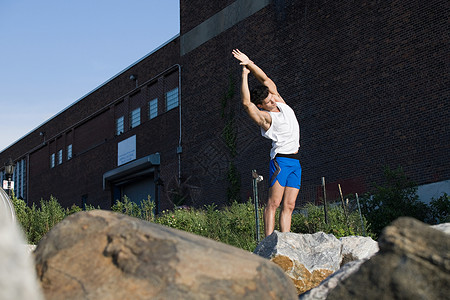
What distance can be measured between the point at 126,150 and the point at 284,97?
11025 millimetres

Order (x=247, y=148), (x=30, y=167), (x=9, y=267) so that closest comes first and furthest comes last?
(x=9, y=267), (x=247, y=148), (x=30, y=167)

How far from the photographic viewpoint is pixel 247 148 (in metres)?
21.3

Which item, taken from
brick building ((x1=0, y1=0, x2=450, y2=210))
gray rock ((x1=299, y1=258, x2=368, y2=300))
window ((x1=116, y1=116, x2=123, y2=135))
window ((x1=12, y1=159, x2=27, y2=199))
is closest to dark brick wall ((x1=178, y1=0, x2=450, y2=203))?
brick building ((x1=0, y1=0, x2=450, y2=210))

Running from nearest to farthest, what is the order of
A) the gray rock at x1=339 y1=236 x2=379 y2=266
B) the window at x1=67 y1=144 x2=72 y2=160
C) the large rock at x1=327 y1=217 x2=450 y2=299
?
1. the large rock at x1=327 y1=217 x2=450 y2=299
2. the gray rock at x1=339 y1=236 x2=379 y2=266
3. the window at x1=67 y1=144 x2=72 y2=160

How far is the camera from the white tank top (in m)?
6.28

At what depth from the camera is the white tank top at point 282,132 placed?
20.6 feet

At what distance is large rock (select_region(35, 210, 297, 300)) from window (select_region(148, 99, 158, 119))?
80.2 ft

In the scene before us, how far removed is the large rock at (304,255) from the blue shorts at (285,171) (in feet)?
2.24

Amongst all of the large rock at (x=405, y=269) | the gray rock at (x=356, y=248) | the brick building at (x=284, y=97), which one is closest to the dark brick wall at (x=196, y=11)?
the brick building at (x=284, y=97)

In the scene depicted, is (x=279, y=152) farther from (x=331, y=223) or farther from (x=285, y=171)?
(x=331, y=223)

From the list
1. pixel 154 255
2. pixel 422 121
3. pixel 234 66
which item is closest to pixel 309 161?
pixel 422 121

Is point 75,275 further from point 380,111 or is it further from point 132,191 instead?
point 132,191

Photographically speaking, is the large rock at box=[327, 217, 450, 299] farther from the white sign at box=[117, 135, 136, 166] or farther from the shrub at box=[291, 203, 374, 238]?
the white sign at box=[117, 135, 136, 166]

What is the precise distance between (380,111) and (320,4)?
14.3ft
